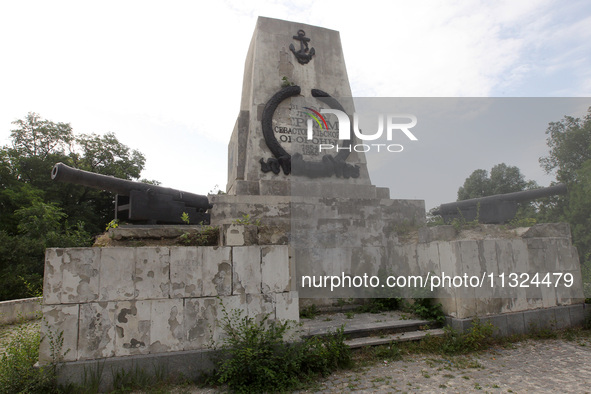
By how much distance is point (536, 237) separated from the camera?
21.1 feet

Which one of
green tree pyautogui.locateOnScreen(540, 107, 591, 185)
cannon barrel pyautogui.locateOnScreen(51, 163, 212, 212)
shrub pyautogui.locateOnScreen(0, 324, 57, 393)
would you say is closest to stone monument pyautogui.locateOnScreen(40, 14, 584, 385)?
shrub pyautogui.locateOnScreen(0, 324, 57, 393)

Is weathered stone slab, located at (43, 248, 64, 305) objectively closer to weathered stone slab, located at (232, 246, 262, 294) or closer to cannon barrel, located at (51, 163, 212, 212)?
weathered stone slab, located at (232, 246, 262, 294)

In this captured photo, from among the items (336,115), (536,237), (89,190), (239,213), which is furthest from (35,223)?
(536,237)

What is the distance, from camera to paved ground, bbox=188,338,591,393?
4.00 metres

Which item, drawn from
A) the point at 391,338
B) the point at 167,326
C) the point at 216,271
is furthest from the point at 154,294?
the point at 391,338

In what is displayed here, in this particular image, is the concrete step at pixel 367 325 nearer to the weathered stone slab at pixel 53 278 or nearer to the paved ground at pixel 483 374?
the paved ground at pixel 483 374

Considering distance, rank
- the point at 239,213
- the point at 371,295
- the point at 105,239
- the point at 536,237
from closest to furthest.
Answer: the point at 105,239 < the point at 536,237 < the point at 371,295 < the point at 239,213

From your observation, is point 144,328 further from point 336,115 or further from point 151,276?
point 336,115

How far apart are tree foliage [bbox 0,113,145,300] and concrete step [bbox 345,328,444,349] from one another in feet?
41.9

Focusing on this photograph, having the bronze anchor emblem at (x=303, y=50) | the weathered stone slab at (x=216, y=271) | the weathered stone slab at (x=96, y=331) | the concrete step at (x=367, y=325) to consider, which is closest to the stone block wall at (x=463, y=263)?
the concrete step at (x=367, y=325)

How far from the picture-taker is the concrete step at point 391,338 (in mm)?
5117

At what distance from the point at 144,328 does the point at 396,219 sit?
6.17 meters

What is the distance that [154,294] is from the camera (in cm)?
446

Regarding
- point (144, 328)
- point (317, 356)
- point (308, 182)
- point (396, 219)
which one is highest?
point (308, 182)
